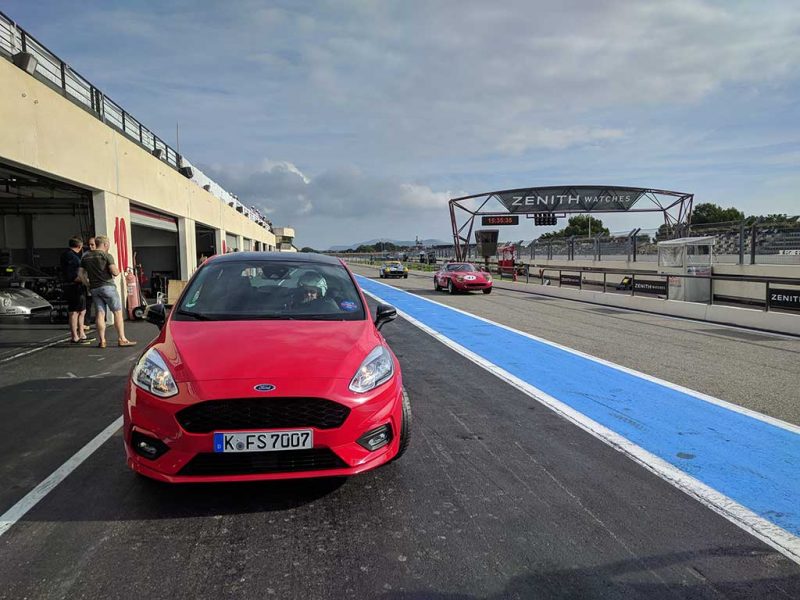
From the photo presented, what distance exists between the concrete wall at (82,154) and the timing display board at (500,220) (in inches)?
1433

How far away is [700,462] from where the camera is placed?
4.04m

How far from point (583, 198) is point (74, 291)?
46166mm

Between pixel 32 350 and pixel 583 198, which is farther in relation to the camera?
pixel 583 198

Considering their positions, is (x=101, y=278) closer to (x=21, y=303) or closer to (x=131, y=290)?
(x=131, y=290)

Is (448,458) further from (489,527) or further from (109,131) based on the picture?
(109,131)

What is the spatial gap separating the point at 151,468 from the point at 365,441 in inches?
49.6

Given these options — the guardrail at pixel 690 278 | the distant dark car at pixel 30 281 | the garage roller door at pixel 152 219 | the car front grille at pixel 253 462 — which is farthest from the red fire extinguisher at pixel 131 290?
the guardrail at pixel 690 278

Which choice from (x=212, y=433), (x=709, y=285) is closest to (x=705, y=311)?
(x=709, y=285)

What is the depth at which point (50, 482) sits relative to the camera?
140 inches

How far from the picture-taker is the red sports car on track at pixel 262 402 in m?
2.94

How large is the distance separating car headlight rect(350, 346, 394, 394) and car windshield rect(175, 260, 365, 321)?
641 millimetres

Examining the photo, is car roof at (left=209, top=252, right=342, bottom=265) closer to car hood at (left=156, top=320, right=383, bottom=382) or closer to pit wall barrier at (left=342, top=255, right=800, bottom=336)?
car hood at (left=156, top=320, right=383, bottom=382)

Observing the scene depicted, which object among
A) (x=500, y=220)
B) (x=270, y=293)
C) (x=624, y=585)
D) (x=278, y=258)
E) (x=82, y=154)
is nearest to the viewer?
(x=624, y=585)

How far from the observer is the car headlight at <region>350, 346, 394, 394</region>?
326 centimetres
